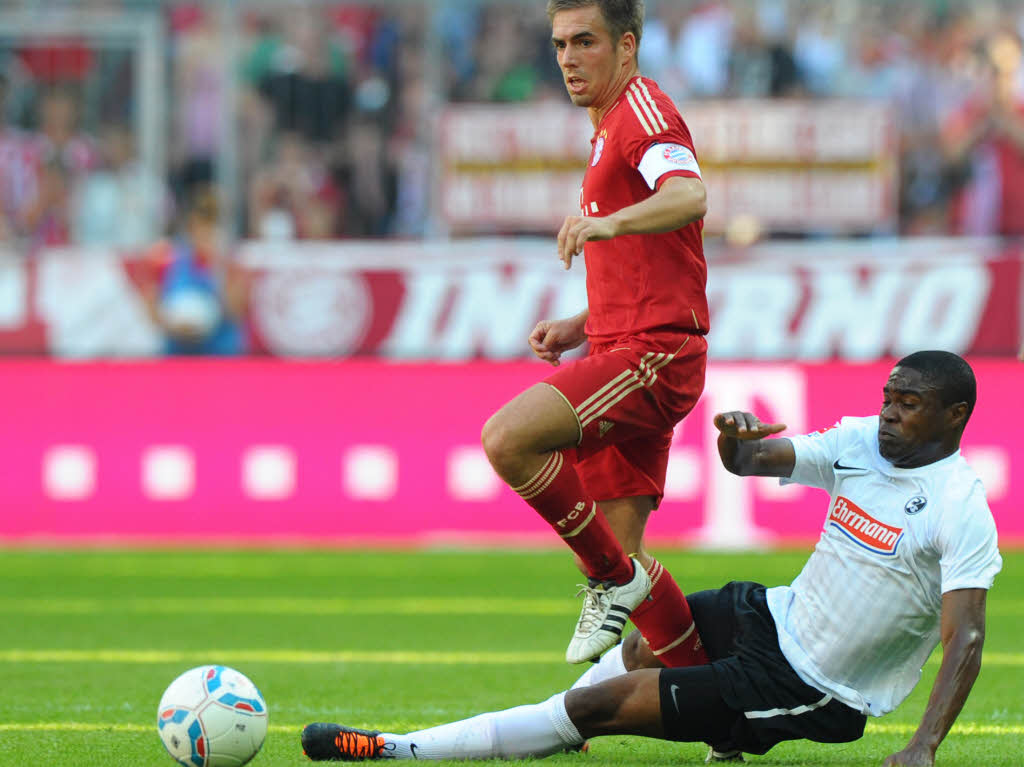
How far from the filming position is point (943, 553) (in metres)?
5.12

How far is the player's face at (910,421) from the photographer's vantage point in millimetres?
5184

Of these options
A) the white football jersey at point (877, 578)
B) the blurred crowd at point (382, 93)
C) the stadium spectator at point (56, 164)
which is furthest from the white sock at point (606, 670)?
the stadium spectator at point (56, 164)

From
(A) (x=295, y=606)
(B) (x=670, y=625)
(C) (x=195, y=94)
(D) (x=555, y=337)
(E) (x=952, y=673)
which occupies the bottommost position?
(A) (x=295, y=606)

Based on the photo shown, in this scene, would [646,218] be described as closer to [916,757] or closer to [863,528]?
[863,528]

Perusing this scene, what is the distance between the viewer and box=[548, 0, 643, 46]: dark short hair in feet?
19.1

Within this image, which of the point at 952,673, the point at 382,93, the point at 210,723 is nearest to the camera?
the point at 952,673

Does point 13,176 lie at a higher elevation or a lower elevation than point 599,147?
lower

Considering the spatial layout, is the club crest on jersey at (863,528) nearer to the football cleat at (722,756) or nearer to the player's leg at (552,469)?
Answer: the player's leg at (552,469)

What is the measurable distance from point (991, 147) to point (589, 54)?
9050mm

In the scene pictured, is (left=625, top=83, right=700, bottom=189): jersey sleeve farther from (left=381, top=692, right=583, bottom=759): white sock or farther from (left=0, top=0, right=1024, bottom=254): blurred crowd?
(left=0, top=0, right=1024, bottom=254): blurred crowd

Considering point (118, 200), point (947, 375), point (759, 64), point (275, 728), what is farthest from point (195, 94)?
point (947, 375)

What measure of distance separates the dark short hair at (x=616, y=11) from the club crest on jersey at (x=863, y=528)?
1.68 m

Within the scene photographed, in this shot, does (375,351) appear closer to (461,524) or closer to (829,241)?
(461,524)

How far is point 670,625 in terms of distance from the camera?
5859mm
